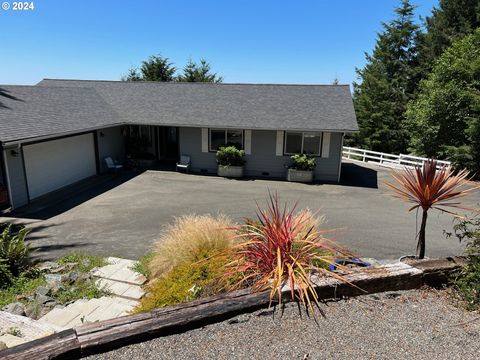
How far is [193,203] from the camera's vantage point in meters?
12.5

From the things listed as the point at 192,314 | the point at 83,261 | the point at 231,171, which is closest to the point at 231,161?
the point at 231,171

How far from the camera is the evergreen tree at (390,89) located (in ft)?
98.5

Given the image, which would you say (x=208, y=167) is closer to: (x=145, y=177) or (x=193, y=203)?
(x=145, y=177)

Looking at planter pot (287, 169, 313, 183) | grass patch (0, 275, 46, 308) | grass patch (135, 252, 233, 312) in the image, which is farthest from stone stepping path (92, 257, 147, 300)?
planter pot (287, 169, 313, 183)

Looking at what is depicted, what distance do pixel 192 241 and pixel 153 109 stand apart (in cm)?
1461

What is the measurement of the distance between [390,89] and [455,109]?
37.8ft

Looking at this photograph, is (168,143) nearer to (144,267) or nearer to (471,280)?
(144,267)

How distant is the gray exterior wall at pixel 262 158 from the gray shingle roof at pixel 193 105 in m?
0.84

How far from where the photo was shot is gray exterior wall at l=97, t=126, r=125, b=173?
17047 millimetres

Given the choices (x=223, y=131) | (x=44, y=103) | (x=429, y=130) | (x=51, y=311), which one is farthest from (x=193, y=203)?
(x=429, y=130)

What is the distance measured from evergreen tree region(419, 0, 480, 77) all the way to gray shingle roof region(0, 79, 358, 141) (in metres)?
14.6

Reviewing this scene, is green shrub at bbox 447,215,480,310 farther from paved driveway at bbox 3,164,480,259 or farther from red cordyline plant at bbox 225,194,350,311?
paved driveway at bbox 3,164,480,259

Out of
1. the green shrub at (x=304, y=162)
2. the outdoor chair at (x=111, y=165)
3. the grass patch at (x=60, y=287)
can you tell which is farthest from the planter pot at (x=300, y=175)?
the grass patch at (x=60, y=287)

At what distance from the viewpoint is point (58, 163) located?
45.4 feet
